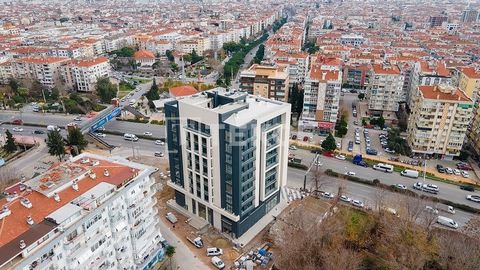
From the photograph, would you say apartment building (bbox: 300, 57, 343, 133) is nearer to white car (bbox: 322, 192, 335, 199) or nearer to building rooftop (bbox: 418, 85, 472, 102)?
building rooftop (bbox: 418, 85, 472, 102)

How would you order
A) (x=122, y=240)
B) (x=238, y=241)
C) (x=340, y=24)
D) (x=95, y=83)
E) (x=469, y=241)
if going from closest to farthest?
1. (x=122, y=240)
2. (x=469, y=241)
3. (x=238, y=241)
4. (x=95, y=83)
5. (x=340, y=24)

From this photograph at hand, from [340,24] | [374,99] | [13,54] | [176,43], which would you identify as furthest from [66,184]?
[340,24]

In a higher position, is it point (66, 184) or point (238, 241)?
point (66, 184)

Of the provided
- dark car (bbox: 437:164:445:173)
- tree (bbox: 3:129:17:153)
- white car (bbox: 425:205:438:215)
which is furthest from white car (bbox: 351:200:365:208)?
tree (bbox: 3:129:17:153)

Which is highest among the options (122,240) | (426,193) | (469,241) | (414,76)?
(414,76)

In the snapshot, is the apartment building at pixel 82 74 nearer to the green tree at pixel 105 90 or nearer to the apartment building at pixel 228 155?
the green tree at pixel 105 90

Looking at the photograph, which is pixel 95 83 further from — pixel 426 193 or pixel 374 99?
pixel 426 193
